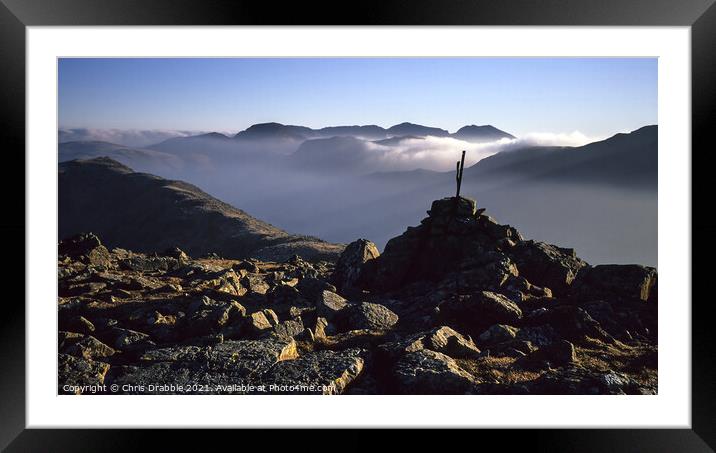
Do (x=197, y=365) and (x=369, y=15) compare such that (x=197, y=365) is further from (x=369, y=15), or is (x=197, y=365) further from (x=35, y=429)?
(x=369, y=15)

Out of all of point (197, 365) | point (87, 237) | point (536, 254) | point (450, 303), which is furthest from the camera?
point (87, 237)

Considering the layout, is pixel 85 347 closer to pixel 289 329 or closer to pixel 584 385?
pixel 289 329

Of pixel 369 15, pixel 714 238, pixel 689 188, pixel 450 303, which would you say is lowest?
pixel 450 303

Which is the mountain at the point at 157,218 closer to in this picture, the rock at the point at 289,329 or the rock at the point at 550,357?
the rock at the point at 289,329

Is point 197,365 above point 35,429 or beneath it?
above

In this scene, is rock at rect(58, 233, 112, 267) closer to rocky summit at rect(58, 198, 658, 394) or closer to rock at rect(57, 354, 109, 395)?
rocky summit at rect(58, 198, 658, 394)

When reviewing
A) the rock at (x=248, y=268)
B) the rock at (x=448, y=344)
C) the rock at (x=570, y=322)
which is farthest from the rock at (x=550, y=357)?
the rock at (x=248, y=268)

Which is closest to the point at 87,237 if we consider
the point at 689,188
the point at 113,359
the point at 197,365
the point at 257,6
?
the point at 113,359

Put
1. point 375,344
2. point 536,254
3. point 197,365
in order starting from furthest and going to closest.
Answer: point 536,254
point 375,344
point 197,365
